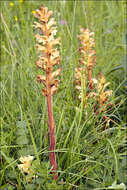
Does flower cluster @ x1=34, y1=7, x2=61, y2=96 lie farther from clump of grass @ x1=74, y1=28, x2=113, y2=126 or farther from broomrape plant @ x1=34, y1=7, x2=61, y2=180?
clump of grass @ x1=74, y1=28, x2=113, y2=126

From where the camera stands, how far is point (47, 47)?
111 centimetres

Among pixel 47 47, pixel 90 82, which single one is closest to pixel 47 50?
pixel 47 47

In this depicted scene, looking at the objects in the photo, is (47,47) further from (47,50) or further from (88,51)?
(88,51)

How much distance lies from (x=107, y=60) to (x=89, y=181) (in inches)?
55.9

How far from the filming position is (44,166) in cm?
131

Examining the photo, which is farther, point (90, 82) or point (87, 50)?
point (87, 50)

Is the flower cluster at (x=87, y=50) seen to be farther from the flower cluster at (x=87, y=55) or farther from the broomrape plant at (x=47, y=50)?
the broomrape plant at (x=47, y=50)

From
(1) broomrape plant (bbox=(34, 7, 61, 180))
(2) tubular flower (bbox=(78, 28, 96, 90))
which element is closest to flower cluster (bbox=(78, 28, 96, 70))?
(2) tubular flower (bbox=(78, 28, 96, 90))

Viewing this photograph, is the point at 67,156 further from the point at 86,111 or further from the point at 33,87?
the point at 33,87

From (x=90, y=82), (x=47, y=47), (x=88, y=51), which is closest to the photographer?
(x=47, y=47)

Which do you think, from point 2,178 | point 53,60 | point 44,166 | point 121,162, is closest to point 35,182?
point 44,166

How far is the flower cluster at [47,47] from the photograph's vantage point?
1.10 m

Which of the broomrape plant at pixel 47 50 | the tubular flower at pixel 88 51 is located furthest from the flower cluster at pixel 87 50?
the broomrape plant at pixel 47 50

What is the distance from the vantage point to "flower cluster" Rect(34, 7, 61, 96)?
1.10 m
